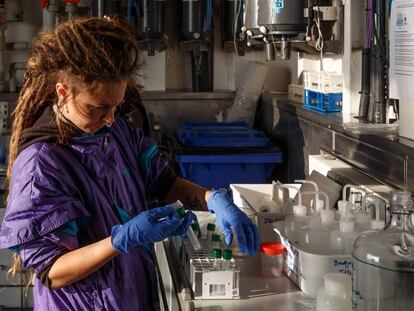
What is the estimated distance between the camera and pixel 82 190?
1.57 m

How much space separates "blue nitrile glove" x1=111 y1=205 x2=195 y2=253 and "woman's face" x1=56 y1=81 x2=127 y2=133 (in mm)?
262

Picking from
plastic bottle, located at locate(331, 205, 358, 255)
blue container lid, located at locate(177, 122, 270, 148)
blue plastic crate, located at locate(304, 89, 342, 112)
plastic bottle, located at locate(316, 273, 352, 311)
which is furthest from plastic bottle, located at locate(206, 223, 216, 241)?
blue container lid, located at locate(177, 122, 270, 148)

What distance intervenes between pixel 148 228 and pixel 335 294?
418mm

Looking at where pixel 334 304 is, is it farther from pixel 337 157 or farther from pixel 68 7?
pixel 68 7

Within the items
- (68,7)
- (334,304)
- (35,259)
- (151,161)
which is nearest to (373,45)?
(151,161)

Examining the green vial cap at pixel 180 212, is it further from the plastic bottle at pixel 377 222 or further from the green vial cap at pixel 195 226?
the plastic bottle at pixel 377 222

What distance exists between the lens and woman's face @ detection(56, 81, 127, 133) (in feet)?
4.99

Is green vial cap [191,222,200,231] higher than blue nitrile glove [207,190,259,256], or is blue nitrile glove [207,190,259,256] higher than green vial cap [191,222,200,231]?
blue nitrile glove [207,190,259,256]

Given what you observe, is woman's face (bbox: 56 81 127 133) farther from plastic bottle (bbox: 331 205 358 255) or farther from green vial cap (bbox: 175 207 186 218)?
plastic bottle (bbox: 331 205 358 255)

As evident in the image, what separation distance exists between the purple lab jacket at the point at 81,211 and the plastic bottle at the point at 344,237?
1.58ft

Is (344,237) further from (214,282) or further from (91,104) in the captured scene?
(91,104)

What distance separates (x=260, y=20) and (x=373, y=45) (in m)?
0.60

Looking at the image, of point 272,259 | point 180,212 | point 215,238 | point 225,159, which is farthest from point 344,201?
point 225,159

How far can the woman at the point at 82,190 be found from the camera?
1470mm
